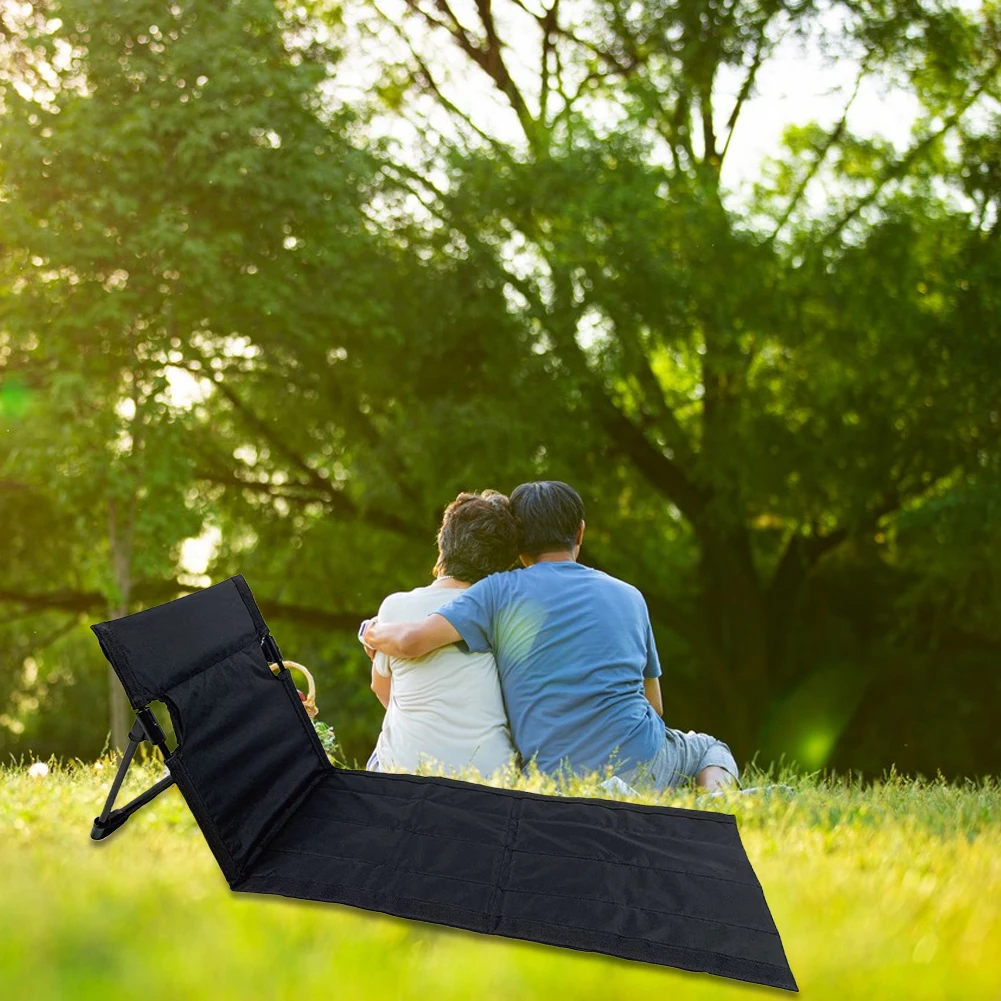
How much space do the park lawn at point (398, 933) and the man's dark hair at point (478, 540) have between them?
1.37 m

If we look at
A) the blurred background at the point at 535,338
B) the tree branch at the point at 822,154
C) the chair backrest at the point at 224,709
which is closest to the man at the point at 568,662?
the chair backrest at the point at 224,709

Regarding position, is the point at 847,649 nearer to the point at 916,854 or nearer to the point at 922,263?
the point at 922,263

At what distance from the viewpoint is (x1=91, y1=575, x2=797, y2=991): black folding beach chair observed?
9.57ft

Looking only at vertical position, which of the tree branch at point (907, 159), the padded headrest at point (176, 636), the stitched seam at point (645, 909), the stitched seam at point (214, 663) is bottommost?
the stitched seam at point (645, 909)

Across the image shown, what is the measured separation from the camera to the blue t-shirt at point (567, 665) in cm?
427

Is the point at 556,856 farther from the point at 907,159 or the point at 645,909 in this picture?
the point at 907,159

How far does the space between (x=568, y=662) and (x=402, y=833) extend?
1028mm

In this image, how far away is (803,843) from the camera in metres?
3.50

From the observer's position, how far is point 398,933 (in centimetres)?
275

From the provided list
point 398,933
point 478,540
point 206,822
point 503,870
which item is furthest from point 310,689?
point 398,933

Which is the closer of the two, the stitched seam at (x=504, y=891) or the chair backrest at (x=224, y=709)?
the stitched seam at (x=504, y=891)

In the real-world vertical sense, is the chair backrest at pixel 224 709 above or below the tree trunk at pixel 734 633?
above

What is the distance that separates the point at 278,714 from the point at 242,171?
8226mm

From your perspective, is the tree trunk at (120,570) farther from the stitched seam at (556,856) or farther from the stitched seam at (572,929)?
the stitched seam at (572,929)
